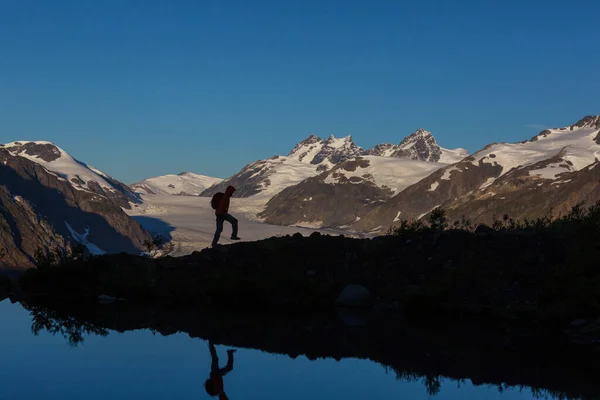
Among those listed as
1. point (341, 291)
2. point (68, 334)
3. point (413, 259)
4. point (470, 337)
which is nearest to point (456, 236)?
point (413, 259)

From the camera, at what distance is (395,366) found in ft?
63.4

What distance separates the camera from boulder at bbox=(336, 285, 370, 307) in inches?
1134

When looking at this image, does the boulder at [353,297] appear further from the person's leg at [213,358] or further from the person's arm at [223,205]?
the person's leg at [213,358]

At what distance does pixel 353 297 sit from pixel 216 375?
11.7m

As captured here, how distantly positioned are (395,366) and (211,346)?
4.95 meters

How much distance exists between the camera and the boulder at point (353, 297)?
2881 cm

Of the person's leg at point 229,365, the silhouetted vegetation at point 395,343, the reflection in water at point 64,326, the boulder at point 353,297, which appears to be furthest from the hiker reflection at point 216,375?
the boulder at point 353,297

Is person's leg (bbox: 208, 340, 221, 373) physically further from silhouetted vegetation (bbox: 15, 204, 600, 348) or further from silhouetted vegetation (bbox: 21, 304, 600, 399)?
silhouetted vegetation (bbox: 15, 204, 600, 348)

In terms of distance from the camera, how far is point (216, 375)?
17.8 meters

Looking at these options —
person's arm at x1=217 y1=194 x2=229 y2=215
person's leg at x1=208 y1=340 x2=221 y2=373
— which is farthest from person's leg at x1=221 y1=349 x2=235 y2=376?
person's arm at x1=217 y1=194 x2=229 y2=215

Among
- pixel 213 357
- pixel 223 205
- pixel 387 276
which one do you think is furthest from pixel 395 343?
pixel 223 205

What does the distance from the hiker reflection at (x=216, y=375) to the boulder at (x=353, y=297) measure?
8683 millimetres

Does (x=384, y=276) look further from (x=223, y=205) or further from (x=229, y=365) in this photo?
(x=229, y=365)

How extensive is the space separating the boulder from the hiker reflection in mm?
8683
